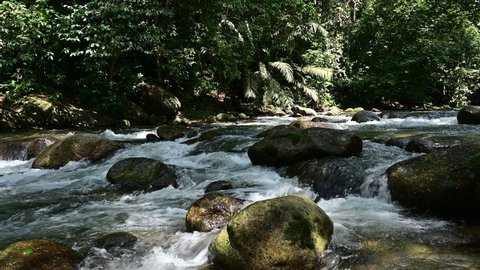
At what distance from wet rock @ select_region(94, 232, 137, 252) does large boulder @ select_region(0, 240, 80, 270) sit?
0.35 metres

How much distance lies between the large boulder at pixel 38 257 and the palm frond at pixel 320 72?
19.3 meters

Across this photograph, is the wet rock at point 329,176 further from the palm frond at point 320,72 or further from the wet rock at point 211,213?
the palm frond at point 320,72

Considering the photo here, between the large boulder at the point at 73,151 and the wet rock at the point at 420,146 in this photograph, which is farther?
the large boulder at the point at 73,151

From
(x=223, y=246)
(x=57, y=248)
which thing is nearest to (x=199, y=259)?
(x=223, y=246)

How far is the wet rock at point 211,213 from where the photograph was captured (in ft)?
16.4

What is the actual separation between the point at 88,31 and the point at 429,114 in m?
12.6

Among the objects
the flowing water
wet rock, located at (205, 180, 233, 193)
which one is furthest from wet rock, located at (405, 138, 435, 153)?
wet rock, located at (205, 180, 233, 193)

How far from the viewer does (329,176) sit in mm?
6738

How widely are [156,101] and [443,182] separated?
41.4ft

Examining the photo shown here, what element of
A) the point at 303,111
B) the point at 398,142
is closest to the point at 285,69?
the point at 303,111

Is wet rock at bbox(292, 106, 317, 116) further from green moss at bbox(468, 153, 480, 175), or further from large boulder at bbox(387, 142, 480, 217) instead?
green moss at bbox(468, 153, 480, 175)

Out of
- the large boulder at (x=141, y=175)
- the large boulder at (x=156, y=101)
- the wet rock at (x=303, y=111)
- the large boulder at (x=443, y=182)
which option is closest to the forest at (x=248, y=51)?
the wet rock at (x=303, y=111)

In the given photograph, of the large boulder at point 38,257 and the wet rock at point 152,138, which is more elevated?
the wet rock at point 152,138

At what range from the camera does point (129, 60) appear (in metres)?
17.2
